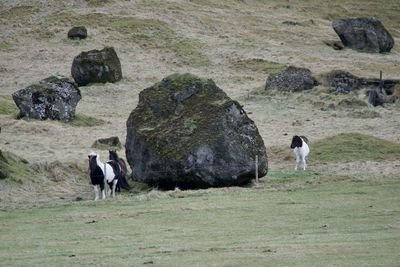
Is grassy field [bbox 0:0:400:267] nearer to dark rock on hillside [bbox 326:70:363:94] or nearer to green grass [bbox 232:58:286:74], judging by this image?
green grass [bbox 232:58:286:74]

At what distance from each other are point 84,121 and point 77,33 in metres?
26.7

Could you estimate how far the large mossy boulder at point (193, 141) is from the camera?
27688 millimetres

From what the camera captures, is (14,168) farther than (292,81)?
No

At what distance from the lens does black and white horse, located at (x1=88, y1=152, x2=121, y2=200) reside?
86.5 ft

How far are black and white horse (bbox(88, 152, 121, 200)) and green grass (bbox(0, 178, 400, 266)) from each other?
92 cm

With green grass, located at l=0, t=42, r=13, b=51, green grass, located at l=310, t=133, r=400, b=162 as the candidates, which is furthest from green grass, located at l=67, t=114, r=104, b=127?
green grass, located at l=0, t=42, r=13, b=51

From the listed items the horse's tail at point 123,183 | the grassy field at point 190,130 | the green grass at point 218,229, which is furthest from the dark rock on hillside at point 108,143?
the green grass at point 218,229

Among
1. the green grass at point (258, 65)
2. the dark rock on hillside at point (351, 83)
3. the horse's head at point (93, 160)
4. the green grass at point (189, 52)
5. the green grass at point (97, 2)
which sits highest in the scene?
the horse's head at point (93, 160)

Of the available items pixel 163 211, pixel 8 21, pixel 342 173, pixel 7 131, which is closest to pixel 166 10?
pixel 8 21

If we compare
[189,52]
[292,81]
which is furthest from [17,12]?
[292,81]

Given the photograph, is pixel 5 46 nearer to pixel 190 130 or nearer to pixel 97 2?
pixel 97 2

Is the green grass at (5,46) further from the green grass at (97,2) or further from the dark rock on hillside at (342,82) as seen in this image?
the dark rock on hillside at (342,82)

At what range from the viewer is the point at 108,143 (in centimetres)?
3544

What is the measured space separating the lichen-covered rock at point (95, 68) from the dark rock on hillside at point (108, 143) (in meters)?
18.7
